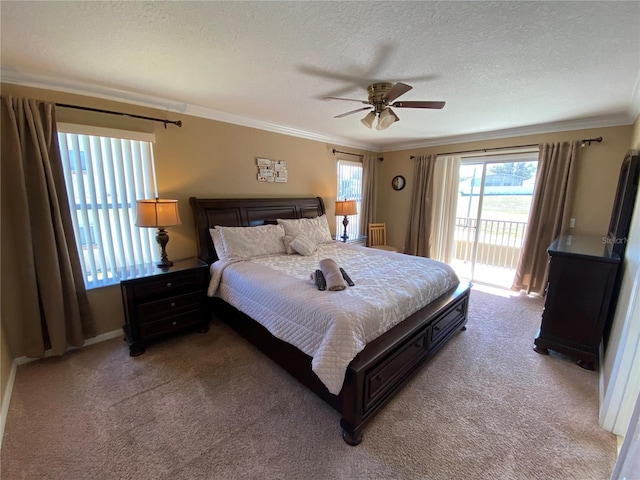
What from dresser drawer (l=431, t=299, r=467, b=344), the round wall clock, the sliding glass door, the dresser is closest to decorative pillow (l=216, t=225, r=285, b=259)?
dresser drawer (l=431, t=299, r=467, b=344)

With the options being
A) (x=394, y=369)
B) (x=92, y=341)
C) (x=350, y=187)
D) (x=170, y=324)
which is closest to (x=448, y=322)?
(x=394, y=369)

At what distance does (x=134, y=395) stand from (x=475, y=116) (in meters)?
4.42

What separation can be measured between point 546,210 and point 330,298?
3692 millimetres

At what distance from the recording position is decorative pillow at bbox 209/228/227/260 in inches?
115

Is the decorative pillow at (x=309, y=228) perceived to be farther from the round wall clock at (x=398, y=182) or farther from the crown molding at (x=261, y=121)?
the round wall clock at (x=398, y=182)

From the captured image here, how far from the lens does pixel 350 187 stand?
5.12m

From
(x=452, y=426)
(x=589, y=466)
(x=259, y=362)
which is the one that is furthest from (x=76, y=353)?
(x=589, y=466)

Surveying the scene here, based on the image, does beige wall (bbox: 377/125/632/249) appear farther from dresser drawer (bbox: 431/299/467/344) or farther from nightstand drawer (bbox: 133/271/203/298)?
nightstand drawer (bbox: 133/271/203/298)

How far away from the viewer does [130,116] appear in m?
2.62

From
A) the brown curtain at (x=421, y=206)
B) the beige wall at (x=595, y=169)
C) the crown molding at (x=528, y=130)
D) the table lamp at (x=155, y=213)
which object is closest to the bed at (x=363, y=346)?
the table lamp at (x=155, y=213)

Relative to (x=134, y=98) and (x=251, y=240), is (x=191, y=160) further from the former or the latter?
(x=251, y=240)

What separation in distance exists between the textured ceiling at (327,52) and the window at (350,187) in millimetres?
1987

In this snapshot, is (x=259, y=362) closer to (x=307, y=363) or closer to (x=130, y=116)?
(x=307, y=363)

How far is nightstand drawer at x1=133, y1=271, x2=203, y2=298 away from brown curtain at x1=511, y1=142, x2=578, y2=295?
4.45 metres
